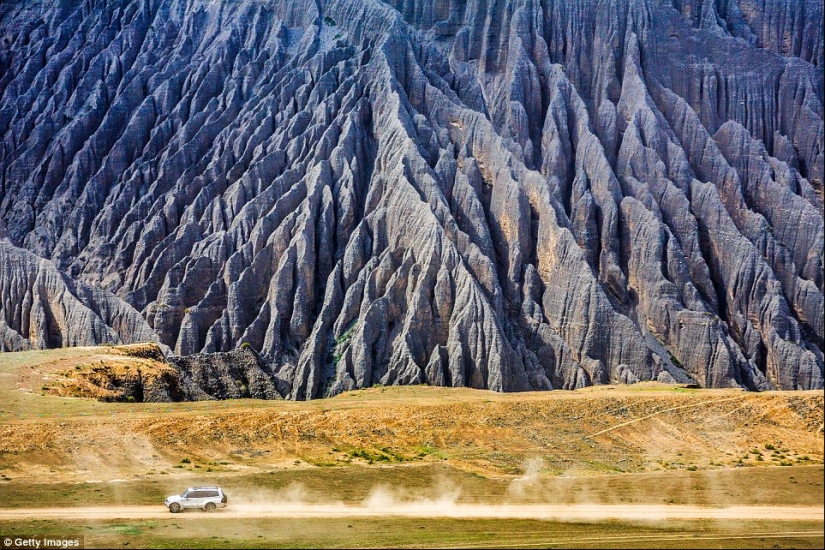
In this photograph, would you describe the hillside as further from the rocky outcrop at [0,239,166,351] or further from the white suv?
the rocky outcrop at [0,239,166,351]

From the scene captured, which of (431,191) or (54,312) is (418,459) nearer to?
(431,191)

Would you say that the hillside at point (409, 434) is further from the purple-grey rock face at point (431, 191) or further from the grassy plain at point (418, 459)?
the purple-grey rock face at point (431, 191)

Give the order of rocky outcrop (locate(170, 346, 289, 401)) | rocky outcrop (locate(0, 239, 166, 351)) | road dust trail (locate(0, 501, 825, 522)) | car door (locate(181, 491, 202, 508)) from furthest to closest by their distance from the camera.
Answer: rocky outcrop (locate(0, 239, 166, 351)), rocky outcrop (locate(170, 346, 289, 401)), car door (locate(181, 491, 202, 508)), road dust trail (locate(0, 501, 825, 522))

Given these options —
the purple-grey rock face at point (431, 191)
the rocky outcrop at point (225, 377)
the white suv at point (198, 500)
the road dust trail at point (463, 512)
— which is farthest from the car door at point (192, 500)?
the purple-grey rock face at point (431, 191)

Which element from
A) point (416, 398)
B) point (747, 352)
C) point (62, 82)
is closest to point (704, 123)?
Answer: point (747, 352)

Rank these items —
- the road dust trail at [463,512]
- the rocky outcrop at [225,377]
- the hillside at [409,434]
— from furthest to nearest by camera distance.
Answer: the rocky outcrop at [225,377]
the hillside at [409,434]
the road dust trail at [463,512]

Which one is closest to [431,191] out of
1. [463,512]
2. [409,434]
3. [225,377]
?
[225,377]

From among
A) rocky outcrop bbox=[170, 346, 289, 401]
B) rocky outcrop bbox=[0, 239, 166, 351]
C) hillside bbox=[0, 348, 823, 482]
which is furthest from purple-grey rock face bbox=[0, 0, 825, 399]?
hillside bbox=[0, 348, 823, 482]
